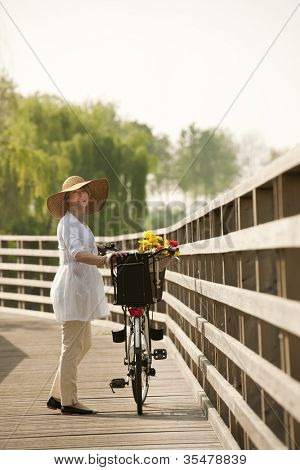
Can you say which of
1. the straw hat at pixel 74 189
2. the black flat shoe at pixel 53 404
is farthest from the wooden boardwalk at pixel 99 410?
the straw hat at pixel 74 189

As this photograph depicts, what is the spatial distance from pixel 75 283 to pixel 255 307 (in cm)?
263

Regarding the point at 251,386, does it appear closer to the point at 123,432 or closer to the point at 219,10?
the point at 123,432

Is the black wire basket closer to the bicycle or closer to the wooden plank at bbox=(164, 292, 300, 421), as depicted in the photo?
the bicycle

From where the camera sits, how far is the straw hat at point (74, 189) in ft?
20.0

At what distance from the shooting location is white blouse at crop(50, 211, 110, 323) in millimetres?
5926

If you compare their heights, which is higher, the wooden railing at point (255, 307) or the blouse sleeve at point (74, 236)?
the blouse sleeve at point (74, 236)

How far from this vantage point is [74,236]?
5.91 metres

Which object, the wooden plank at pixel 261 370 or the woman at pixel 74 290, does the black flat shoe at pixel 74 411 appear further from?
the wooden plank at pixel 261 370

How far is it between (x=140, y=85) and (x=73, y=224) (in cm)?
7049

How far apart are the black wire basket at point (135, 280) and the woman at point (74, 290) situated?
21cm

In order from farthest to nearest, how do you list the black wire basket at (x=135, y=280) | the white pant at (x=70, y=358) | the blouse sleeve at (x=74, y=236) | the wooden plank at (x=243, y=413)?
the white pant at (x=70, y=358), the blouse sleeve at (x=74, y=236), the black wire basket at (x=135, y=280), the wooden plank at (x=243, y=413)

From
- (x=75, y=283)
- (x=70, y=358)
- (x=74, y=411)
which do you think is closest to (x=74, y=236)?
(x=75, y=283)

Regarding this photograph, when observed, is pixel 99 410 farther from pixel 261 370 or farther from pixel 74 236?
pixel 261 370

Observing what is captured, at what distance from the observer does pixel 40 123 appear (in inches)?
1414
